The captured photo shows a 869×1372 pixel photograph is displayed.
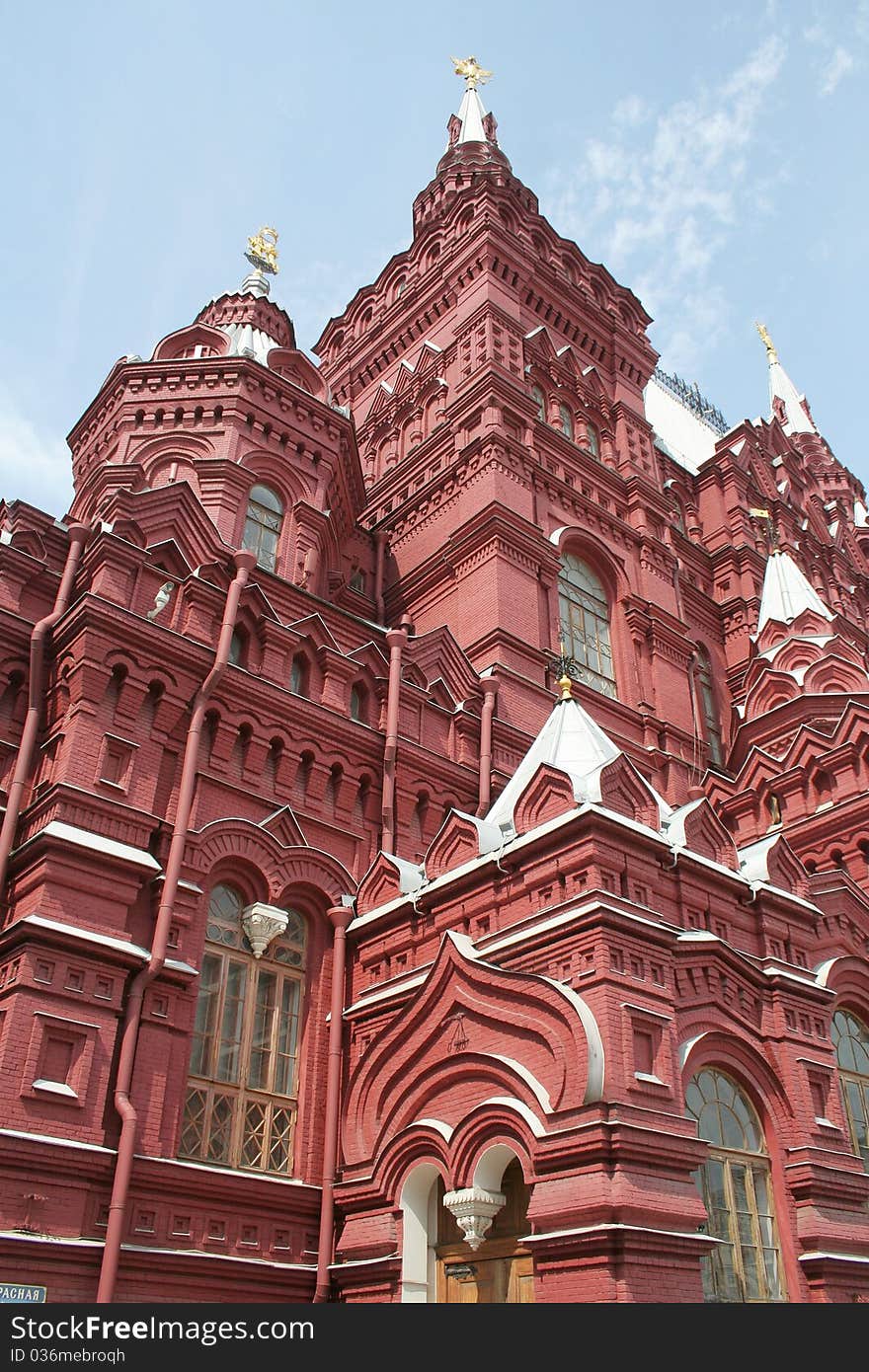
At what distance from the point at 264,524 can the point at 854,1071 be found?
34.4ft

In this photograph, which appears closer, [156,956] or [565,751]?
[156,956]

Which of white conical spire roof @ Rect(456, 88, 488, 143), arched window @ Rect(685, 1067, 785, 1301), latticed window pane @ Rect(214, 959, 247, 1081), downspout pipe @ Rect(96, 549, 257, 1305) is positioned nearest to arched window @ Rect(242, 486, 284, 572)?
downspout pipe @ Rect(96, 549, 257, 1305)

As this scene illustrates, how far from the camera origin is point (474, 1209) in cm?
925

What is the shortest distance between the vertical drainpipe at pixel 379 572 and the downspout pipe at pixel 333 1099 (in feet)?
25.5

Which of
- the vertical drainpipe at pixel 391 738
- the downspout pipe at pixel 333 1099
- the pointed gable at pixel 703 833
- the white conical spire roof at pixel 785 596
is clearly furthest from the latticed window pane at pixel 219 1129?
the white conical spire roof at pixel 785 596

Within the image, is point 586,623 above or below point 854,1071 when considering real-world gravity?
above

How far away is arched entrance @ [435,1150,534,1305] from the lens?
30.5 ft

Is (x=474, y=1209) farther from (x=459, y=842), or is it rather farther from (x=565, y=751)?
(x=565, y=751)

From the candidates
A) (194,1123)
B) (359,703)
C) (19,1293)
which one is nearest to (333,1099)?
(194,1123)

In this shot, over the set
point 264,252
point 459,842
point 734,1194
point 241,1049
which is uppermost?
point 264,252

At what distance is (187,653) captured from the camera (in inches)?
479

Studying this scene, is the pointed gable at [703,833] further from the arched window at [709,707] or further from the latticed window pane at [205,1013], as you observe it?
the arched window at [709,707]

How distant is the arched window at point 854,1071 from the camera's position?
1170 centimetres

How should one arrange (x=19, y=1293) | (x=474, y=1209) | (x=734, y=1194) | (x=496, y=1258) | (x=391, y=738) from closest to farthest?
1. (x=19, y=1293)
2. (x=474, y=1209)
3. (x=496, y=1258)
4. (x=734, y=1194)
5. (x=391, y=738)
